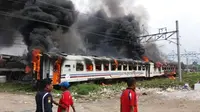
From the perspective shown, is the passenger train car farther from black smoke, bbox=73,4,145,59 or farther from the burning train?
black smoke, bbox=73,4,145,59

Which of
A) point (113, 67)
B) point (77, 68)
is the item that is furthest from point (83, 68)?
point (113, 67)

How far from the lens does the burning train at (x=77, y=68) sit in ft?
60.5

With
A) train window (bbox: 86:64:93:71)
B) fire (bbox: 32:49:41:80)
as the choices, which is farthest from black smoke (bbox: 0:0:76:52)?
fire (bbox: 32:49:41:80)

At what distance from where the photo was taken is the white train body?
64.5 feet

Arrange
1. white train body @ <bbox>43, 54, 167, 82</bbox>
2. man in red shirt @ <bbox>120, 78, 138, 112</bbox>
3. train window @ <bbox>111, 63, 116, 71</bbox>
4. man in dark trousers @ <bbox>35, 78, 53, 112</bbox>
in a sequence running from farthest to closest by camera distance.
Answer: train window @ <bbox>111, 63, 116, 71</bbox>
white train body @ <bbox>43, 54, 167, 82</bbox>
man in red shirt @ <bbox>120, 78, 138, 112</bbox>
man in dark trousers @ <bbox>35, 78, 53, 112</bbox>

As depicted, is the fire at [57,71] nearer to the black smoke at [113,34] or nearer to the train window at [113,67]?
the train window at [113,67]

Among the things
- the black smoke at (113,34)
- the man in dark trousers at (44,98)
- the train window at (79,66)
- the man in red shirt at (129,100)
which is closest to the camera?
the man in dark trousers at (44,98)

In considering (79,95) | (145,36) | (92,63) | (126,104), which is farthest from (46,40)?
(126,104)

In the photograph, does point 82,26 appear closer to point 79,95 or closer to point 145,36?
point 145,36

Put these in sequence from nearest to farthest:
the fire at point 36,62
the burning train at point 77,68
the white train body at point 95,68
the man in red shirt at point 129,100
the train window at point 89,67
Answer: the man in red shirt at point 129,100 → the fire at point 36,62 → the burning train at point 77,68 → the white train body at point 95,68 → the train window at point 89,67

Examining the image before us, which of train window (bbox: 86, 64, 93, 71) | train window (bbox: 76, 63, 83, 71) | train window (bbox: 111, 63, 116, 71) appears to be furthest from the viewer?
train window (bbox: 111, 63, 116, 71)

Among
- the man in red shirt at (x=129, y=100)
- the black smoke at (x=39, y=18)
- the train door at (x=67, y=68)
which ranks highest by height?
the black smoke at (x=39, y=18)

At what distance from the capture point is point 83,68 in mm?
21406

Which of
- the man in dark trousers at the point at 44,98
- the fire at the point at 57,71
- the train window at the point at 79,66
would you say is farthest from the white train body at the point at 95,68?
the man in dark trousers at the point at 44,98
